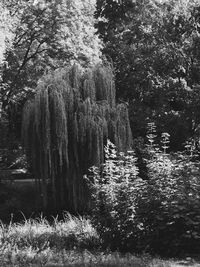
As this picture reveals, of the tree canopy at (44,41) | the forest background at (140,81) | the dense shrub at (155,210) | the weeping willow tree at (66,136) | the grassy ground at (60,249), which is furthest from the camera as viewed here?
the tree canopy at (44,41)

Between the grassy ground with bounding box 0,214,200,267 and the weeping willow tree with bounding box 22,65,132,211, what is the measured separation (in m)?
2.83

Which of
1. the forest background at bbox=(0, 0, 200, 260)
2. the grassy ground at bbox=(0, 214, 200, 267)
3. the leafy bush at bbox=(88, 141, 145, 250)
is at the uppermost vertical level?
the forest background at bbox=(0, 0, 200, 260)

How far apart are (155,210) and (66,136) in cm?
532

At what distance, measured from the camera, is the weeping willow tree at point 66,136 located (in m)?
12.4

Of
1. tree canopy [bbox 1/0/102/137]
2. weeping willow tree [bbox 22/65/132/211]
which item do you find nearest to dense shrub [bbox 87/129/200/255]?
weeping willow tree [bbox 22/65/132/211]

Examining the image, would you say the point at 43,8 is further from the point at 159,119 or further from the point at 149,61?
the point at 159,119

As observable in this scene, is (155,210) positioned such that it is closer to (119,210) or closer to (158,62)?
(119,210)

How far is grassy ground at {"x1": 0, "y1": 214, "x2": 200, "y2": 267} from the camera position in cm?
630

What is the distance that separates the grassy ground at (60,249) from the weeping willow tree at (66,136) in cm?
283

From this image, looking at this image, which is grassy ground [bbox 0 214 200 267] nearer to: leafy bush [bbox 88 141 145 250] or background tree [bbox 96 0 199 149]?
leafy bush [bbox 88 141 145 250]

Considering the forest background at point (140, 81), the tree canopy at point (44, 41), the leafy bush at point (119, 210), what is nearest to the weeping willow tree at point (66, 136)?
the forest background at point (140, 81)

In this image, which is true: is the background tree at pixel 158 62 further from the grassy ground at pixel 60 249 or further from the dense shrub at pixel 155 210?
the dense shrub at pixel 155 210

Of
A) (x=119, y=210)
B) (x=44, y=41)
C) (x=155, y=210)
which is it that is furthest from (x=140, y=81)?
(x=155, y=210)

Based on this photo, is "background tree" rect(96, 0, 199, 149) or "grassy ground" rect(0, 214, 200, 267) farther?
"background tree" rect(96, 0, 199, 149)
